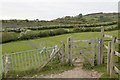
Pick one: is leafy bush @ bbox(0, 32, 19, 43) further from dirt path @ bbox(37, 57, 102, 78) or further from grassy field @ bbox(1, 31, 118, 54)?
dirt path @ bbox(37, 57, 102, 78)

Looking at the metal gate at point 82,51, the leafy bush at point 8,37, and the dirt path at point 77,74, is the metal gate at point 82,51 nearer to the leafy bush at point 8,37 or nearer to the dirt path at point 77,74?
the dirt path at point 77,74

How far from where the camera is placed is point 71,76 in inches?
440

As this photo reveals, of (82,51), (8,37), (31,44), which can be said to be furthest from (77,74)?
(8,37)

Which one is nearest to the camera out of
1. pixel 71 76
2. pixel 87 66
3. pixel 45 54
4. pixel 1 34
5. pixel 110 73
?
pixel 110 73

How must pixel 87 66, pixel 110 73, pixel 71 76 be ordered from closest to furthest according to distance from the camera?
pixel 110 73 → pixel 71 76 → pixel 87 66

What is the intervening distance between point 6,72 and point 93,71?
4.19 m

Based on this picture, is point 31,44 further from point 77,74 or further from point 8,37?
point 77,74

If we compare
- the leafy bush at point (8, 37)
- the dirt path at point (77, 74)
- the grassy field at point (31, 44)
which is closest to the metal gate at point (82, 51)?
the dirt path at point (77, 74)

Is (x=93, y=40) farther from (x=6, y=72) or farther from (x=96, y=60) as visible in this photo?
(x=6, y=72)

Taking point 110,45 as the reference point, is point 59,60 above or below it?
below

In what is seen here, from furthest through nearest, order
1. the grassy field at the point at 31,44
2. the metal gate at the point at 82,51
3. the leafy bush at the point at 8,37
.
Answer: the leafy bush at the point at 8,37, the grassy field at the point at 31,44, the metal gate at the point at 82,51

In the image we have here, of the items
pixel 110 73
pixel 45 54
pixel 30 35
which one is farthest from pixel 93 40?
pixel 30 35

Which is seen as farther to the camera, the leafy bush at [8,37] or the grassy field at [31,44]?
the leafy bush at [8,37]

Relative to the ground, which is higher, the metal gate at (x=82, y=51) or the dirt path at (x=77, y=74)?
the metal gate at (x=82, y=51)
